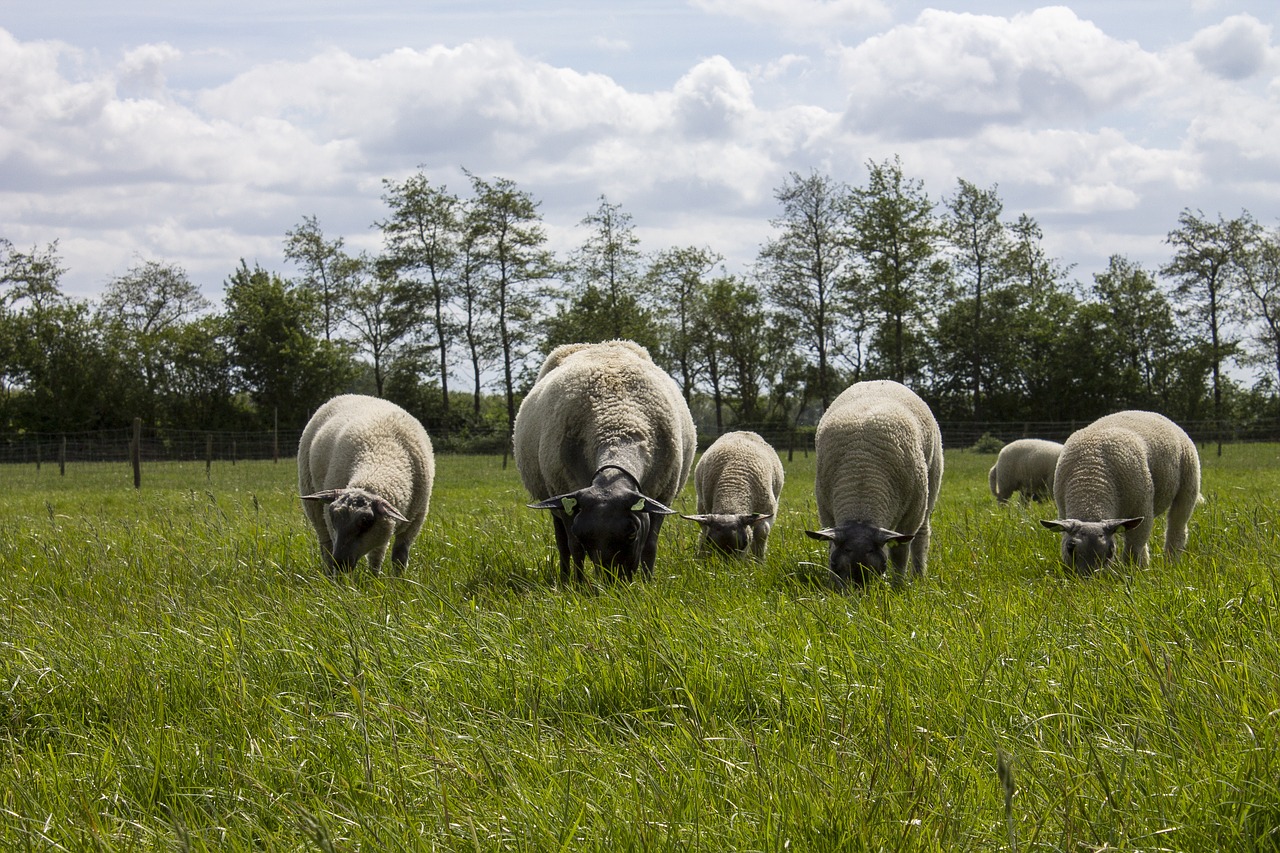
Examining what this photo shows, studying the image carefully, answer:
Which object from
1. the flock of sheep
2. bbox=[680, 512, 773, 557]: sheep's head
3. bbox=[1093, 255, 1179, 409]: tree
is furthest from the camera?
bbox=[1093, 255, 1179, 409]: tree

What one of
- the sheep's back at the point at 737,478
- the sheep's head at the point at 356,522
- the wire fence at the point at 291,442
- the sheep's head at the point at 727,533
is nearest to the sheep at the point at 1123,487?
the sheep's head at the point at 727,533

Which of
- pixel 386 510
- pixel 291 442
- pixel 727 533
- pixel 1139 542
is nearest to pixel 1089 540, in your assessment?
pixel 1139 542

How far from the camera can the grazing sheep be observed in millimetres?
6194

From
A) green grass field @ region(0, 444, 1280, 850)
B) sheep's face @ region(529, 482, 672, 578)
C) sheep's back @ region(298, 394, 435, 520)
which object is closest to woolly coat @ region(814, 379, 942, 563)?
green grass field @ region(0, 444, 1280, 850)

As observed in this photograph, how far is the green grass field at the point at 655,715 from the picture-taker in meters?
2.38

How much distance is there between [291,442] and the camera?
4347 centimetres

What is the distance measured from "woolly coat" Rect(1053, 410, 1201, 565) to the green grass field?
4.94 feet

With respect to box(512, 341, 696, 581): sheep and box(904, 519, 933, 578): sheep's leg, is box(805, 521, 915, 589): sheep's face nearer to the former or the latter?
box(512, 341, 696, 581): sheep

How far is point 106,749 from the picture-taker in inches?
122

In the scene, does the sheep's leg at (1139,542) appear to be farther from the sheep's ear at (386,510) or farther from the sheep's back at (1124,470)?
the sheep's ear at (386,510)

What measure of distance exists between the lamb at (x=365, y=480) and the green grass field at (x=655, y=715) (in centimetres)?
81

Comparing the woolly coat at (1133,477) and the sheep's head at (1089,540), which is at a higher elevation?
the woolly coat at (1133,477)

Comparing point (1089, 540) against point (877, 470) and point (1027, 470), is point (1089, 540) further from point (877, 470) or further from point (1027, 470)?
point (1027, 470)

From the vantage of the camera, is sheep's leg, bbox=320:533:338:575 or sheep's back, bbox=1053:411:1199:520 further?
sheep's back, bbox=1053:411:1199:520
